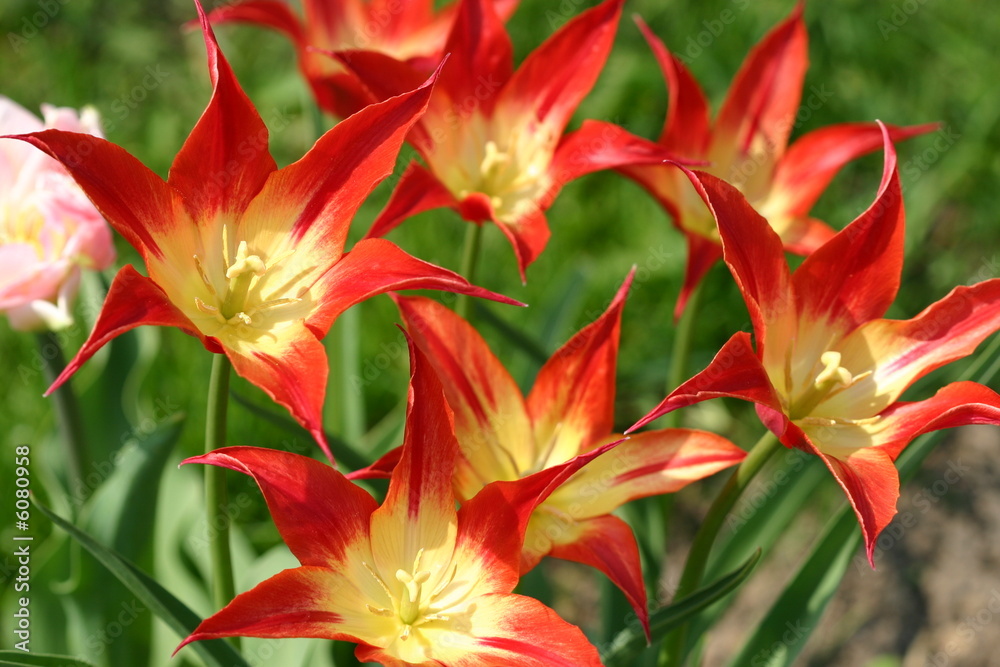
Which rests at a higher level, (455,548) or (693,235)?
(693,235)

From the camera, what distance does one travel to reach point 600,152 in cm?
166

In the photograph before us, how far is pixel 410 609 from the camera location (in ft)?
4.55

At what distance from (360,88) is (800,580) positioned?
1207mm

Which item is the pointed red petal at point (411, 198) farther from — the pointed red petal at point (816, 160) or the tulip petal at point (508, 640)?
the pointed red petal at point (816, 160)

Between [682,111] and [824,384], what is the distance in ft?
2.21

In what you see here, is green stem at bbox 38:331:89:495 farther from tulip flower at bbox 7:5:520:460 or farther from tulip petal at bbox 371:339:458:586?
tulip petal at bbox 371:339:458:586

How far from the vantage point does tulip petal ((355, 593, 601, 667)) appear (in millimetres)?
1227

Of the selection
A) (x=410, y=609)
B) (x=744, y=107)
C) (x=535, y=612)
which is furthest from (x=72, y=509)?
(x=744, y=107)

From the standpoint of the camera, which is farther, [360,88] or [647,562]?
[647,562]

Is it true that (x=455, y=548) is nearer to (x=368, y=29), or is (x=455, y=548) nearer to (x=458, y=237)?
(x=368, y=29)

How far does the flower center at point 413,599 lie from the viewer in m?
1.38

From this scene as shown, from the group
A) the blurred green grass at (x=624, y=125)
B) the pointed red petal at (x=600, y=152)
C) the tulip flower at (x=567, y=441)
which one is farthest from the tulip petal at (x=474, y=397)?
the blurred green grass at (x=624, y=125)

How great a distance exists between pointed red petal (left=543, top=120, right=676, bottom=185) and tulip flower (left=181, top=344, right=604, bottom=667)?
55cm

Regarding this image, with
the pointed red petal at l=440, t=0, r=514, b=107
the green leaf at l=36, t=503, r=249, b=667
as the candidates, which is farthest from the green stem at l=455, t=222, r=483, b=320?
the green leaf at l=36, t=503, r=249, b=667
